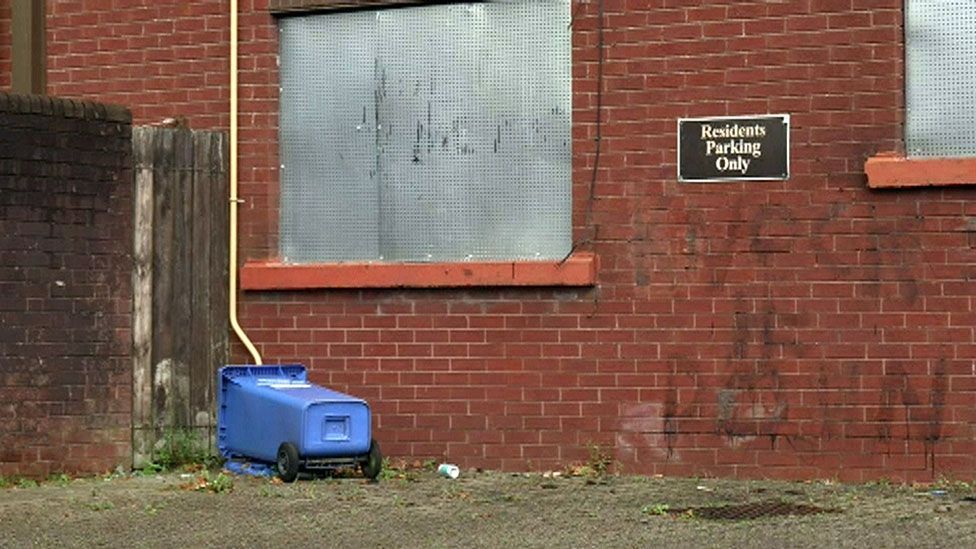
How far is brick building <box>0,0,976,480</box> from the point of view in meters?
11.9

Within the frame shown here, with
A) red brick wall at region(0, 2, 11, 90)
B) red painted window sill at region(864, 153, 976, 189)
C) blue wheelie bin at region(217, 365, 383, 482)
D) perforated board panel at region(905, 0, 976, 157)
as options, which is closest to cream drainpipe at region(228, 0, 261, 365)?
blue wheelie bin at region(217, 365, 383, 482)

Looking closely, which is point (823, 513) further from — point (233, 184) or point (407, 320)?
point (233, 184)

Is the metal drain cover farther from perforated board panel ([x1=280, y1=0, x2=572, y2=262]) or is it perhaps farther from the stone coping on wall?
the stone coping on wall

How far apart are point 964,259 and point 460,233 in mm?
3571

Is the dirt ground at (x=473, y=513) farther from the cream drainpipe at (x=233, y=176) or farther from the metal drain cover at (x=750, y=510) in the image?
the cream drainpipe at (x=233, y=176)

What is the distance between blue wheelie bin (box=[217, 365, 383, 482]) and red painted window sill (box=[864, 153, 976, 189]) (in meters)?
3.73

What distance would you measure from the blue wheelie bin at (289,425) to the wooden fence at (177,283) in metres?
0.44

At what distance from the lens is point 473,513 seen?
1077cm

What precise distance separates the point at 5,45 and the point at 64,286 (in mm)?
3164

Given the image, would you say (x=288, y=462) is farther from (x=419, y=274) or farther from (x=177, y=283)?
(x=177, y=283)

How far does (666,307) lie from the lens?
1251 cm

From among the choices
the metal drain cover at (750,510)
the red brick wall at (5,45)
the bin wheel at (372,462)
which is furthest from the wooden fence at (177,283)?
the metal drain cover at (750,510)

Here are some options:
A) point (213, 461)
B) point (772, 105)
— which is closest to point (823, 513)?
point (772, 105)

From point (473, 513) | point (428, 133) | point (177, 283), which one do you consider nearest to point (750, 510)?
point (473, 513)
